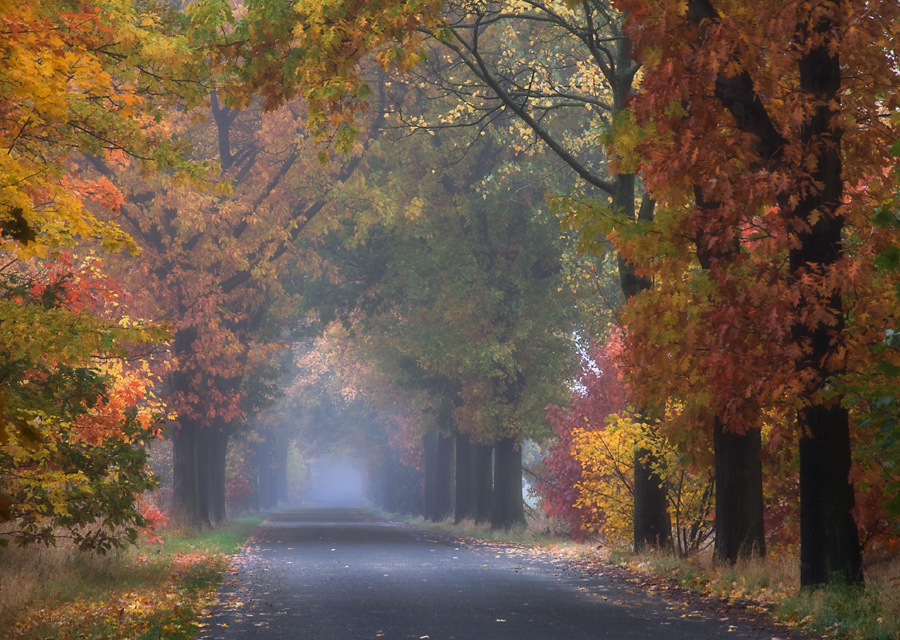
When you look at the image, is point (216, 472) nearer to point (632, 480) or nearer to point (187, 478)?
point (187, 478)

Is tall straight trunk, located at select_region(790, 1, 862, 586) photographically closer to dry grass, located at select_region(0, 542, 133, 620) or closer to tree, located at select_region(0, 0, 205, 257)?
tree, located at select_region(0, 0, 205, 257)

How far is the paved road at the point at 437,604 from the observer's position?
27.7 feet

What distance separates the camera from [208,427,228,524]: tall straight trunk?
33344 millimetres

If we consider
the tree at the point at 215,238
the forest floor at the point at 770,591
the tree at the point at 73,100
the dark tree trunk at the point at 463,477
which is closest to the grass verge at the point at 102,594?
the tree at the point at 73,100

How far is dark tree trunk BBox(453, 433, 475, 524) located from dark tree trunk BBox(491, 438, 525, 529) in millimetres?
3898

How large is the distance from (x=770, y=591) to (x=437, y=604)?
3831 mm

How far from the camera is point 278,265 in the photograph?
28828mm

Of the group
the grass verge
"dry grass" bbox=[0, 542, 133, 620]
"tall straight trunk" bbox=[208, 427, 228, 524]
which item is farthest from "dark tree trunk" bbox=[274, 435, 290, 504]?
"dry grass" bbox=[0, 542, 133, 620]

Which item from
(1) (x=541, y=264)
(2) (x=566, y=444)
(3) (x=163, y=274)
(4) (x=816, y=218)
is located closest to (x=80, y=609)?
(4) (x=816, y=218)

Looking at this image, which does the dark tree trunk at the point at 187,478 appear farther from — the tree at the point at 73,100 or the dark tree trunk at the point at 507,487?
the tree at the point at 73,100

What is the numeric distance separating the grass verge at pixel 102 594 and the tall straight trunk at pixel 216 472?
17.8 metres

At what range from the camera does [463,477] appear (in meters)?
33.4

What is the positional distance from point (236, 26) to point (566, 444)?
1427 centimetres

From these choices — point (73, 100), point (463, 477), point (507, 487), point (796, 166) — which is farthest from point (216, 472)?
point (796, 166)
